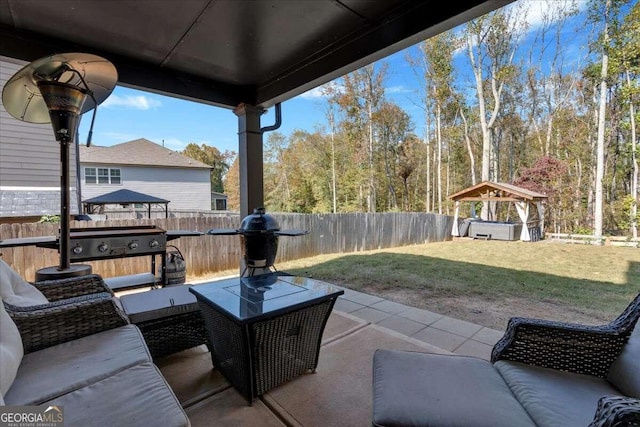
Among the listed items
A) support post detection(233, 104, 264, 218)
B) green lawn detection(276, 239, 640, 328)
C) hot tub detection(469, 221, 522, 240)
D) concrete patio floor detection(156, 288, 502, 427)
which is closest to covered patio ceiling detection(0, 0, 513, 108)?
support post detection(233, 104, 264, 218)

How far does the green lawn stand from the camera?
4.34 meters

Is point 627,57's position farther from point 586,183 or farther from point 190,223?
point 190,223

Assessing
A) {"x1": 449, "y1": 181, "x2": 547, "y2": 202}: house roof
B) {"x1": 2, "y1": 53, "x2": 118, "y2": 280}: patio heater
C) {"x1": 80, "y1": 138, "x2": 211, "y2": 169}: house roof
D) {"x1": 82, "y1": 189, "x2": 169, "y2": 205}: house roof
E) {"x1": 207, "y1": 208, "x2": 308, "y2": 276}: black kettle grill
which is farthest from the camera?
{"x1": 80, "y1": 138, "x2": 211, "y2": 169}: house roof

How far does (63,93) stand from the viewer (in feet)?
7.29

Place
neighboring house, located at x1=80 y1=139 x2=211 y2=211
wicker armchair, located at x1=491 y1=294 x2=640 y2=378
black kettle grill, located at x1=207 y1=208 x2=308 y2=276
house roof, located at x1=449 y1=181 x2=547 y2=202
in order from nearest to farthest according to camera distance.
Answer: wicker armchair, located at x1=491 y1=294 x2=640 y2=378, black kettle grill, located at x1=207 y1=208 x2=308 y2=276, house roof, located at x1=449 y1=181 x2=547 y2=202, neighboring house, located at x1=80 y1=139 x2=211 y2=211

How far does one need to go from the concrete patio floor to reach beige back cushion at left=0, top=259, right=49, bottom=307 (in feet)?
2.94

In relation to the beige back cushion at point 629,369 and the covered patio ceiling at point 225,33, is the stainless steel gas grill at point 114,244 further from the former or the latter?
the beige back cushion at point 629,369

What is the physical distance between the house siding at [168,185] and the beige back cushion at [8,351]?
14218 millimetres

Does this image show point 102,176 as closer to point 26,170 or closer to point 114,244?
point 26,170

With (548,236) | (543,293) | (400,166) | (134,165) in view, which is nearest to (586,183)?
(548,236)

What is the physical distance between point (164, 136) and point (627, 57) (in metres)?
26.6

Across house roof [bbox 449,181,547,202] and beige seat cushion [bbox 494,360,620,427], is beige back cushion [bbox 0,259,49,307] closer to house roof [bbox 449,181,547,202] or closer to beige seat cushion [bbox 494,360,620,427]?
beige seat cushion [bbox 494,360,620,427]

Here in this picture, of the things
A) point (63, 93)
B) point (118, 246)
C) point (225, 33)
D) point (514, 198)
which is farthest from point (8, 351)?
point (514, 198)

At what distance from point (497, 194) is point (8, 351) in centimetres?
1363
